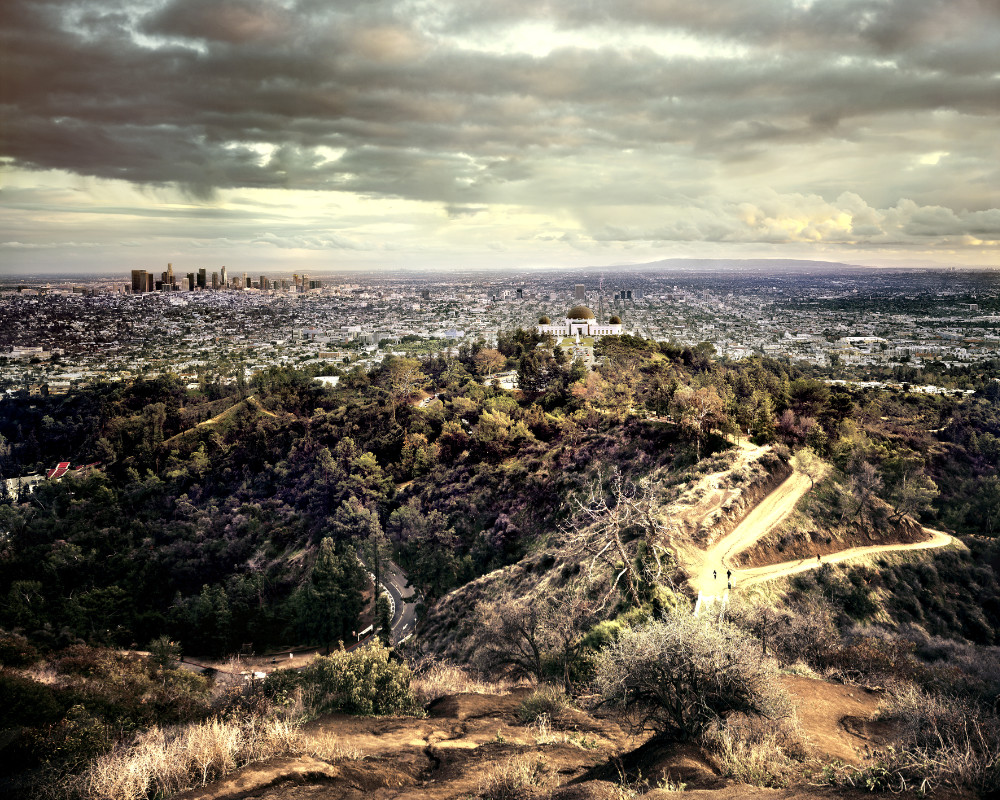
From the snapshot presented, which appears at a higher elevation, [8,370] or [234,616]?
[8,370]

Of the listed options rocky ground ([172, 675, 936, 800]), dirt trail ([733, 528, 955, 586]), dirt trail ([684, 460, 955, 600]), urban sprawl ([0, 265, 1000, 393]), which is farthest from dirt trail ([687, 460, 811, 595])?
urban sprawl ([0, 265, 1000, 393])

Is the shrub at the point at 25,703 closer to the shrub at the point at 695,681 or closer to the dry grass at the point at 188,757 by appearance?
the dry grass at the point at 188,757

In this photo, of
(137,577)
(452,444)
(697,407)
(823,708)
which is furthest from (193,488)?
(823,708)

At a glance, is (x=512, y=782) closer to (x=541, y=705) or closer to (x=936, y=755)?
(x=541, y=705)

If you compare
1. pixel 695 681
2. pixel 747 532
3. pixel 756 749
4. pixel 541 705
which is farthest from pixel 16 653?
pixel 747 532

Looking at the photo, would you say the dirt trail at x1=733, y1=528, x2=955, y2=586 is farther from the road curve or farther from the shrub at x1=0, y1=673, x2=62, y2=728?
the shrub at x1=0, y1=673, x2=62, y2=728

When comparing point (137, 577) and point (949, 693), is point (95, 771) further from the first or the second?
point (137, 577)
